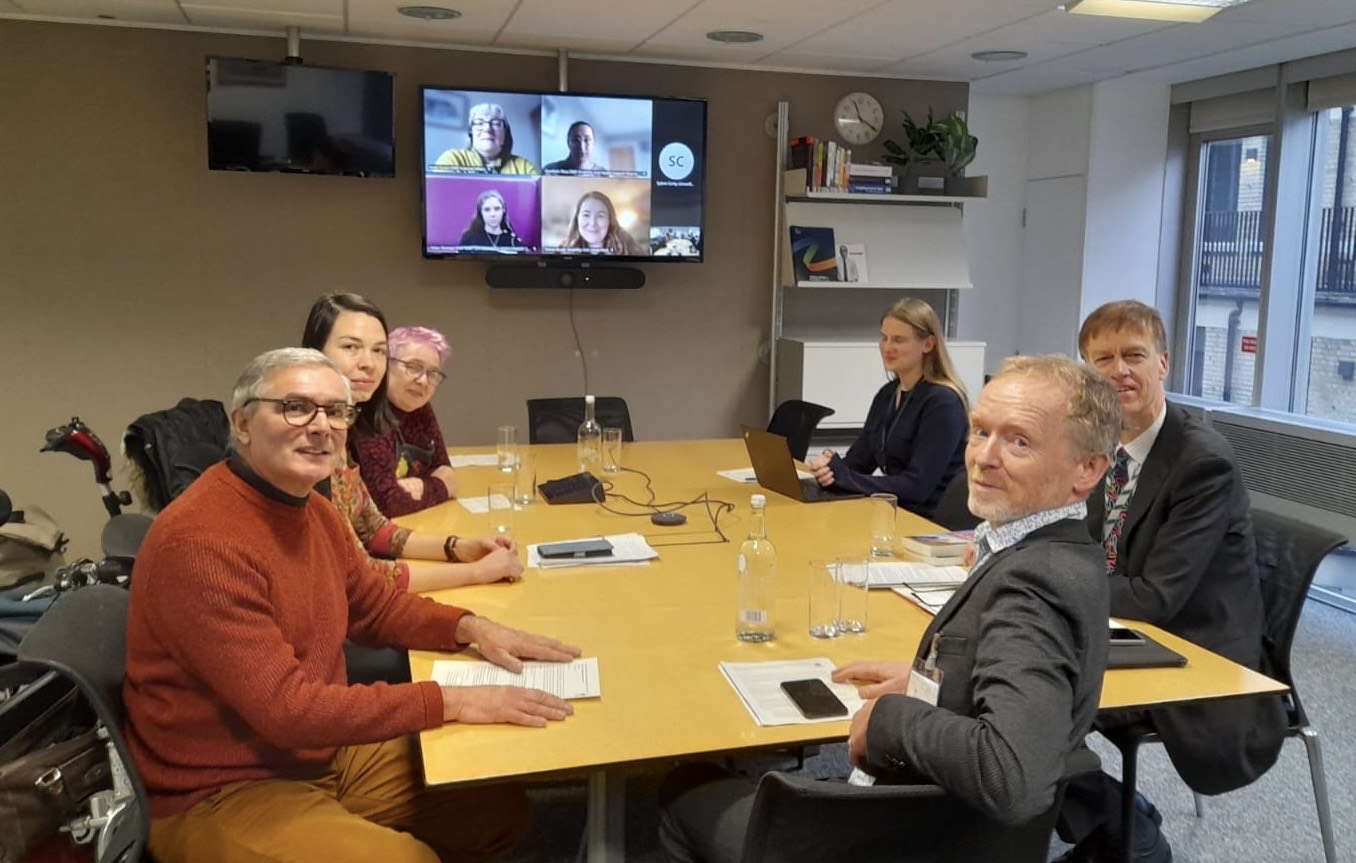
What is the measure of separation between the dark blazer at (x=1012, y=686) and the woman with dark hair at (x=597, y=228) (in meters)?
4.15

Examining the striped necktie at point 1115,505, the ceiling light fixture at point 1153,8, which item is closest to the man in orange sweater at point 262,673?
the striped necktie at point 1115,505

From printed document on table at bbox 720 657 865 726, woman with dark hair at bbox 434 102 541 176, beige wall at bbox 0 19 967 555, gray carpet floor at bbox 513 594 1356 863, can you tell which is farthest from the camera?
woman with dark hair at bbox 434 102 541 176

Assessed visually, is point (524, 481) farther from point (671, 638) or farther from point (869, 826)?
point (869, 826)

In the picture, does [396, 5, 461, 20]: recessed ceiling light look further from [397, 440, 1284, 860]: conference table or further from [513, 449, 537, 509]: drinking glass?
[397, 440, 1284, 860]: conference table

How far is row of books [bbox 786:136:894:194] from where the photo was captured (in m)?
5.56

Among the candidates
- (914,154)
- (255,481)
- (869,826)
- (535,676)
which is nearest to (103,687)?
(255,481)

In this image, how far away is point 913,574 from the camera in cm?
248

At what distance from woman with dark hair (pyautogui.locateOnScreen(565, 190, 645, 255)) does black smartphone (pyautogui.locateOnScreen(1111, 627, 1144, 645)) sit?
152 inches

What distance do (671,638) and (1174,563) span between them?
3.68ft

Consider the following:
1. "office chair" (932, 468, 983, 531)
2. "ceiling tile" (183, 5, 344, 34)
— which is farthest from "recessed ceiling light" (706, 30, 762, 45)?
"office chair" (932, 468, 983, 531)

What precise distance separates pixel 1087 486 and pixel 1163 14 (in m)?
3.77

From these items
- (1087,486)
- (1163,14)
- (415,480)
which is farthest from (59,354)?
(1163,14)

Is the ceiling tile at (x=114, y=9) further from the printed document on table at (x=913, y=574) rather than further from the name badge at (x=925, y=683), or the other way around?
the name badge at (x=925, y=683)

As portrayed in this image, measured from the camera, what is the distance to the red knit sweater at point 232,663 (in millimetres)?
1608
